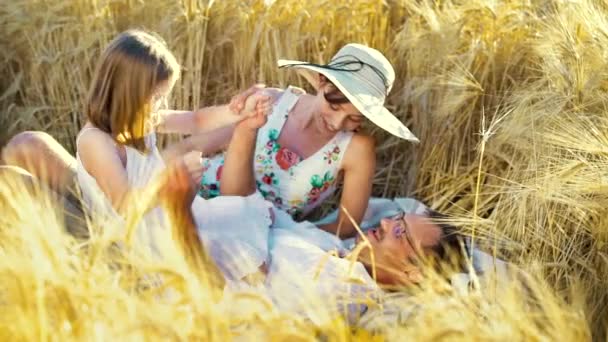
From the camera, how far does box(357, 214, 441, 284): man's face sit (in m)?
2.36

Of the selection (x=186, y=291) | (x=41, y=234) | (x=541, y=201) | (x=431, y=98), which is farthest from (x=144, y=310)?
(x=431, y=98)

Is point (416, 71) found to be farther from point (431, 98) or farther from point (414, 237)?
point (414, 237)

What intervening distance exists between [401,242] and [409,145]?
87 cm

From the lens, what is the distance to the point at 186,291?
1.38 m

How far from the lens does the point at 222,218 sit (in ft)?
8.32

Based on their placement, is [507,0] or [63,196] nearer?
[63,196]

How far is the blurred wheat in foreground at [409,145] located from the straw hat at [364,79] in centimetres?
24

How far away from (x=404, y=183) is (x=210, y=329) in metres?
1.91

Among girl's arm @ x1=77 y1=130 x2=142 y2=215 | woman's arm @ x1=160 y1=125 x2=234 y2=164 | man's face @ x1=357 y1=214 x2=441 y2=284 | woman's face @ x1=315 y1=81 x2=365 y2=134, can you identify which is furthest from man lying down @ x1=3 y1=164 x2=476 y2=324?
woman's arm @ x1=160 y1=125 x2=234 y2=164

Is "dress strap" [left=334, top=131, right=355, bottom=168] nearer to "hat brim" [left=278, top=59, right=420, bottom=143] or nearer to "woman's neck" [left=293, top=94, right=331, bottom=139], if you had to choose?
"woman's neck" [left=293, top=94, right=331, bottom=139]

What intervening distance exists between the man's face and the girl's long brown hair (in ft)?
2.30

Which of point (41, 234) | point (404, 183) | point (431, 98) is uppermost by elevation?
point (41, 234)

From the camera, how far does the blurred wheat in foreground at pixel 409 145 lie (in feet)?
4.50

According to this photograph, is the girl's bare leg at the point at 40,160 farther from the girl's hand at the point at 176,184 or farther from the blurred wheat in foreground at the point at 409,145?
the girl's hand at the point at 176,184
